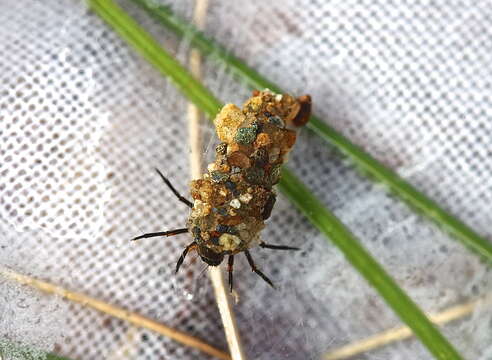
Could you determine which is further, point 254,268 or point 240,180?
point 254,268

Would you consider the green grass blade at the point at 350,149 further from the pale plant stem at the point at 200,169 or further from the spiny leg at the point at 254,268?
the spiny leg at the point at 254,268

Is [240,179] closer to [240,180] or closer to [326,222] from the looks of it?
[240,180]

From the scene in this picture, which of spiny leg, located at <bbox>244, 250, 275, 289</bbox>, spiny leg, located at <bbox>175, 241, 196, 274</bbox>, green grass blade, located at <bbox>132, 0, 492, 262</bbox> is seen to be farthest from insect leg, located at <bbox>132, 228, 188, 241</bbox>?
green grass blade, located at <bbox>132, 0, 492, 262</bbox>

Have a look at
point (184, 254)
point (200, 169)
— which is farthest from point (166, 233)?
point (200, 169)

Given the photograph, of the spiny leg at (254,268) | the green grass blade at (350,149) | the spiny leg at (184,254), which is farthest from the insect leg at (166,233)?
the green grass blade at (350,149)

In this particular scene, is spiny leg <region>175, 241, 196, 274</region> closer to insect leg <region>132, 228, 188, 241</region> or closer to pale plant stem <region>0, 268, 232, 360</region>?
insect leg <region>132, 228, 188, 241</region>

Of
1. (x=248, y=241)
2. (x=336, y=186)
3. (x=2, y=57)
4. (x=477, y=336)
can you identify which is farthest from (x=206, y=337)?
(x=2, y=57)
